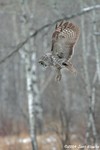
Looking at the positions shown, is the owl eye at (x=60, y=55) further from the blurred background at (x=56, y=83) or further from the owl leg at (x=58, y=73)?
the blurred background at (x=56, y=83)

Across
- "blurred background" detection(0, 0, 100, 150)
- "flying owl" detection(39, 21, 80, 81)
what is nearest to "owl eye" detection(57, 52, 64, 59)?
"flying owl" detection(39, 21, 80, 81)

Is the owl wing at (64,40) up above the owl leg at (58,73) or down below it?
above

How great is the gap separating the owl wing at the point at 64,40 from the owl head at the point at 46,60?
2cm

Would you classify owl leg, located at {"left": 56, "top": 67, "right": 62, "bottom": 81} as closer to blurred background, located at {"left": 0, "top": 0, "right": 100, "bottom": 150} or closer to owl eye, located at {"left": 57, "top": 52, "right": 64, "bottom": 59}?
owl eye, located at {"left": 57, "top": 52, "right": 64, "bottom": 59}

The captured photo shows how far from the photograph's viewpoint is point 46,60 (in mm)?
1793

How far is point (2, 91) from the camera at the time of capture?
30156 millimetres

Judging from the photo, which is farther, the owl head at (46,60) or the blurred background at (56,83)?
the blurred background at (56,83)

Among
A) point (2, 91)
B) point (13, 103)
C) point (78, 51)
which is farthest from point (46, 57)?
point (2, 91)

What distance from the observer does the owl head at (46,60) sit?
1.77m

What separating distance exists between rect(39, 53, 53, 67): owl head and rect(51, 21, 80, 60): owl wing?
2cm

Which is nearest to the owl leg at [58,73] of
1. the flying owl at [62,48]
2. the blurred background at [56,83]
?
the flying owl at [62,48]

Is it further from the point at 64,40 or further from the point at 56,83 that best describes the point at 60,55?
the point at 56,83

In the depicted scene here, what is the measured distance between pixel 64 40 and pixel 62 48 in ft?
0.13

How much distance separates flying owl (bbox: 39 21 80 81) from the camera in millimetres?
1772
